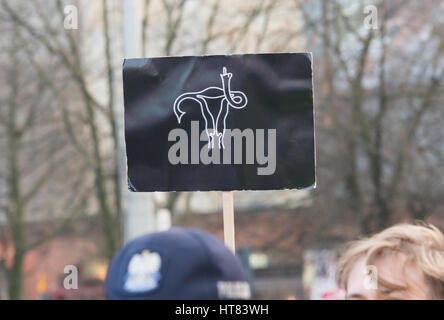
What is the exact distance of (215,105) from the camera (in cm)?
370

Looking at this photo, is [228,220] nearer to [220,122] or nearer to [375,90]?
[220,122]

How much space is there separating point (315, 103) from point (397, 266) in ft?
37.0

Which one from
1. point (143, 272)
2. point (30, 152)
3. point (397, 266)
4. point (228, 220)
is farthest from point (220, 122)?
point (30, 152)

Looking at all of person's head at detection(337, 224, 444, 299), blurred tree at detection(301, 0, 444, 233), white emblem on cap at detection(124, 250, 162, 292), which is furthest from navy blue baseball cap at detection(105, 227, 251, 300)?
blurred tree at detection(301, 0, 444, 233)

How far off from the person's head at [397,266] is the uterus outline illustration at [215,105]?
3.41 ft

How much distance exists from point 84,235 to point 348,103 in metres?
5.60

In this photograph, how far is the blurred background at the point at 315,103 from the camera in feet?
47.2

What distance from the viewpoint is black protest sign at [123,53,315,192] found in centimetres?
369

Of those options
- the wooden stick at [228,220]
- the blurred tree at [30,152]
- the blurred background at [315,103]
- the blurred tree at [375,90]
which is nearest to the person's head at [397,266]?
the wooden stick at [228,220]

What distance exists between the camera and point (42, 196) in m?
16.8

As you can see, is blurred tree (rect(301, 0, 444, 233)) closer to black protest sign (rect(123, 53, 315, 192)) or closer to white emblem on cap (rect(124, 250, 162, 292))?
black protest sign (rect(123, 53, 315, 192))

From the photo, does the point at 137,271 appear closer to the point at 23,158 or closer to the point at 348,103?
the point at 348,103
